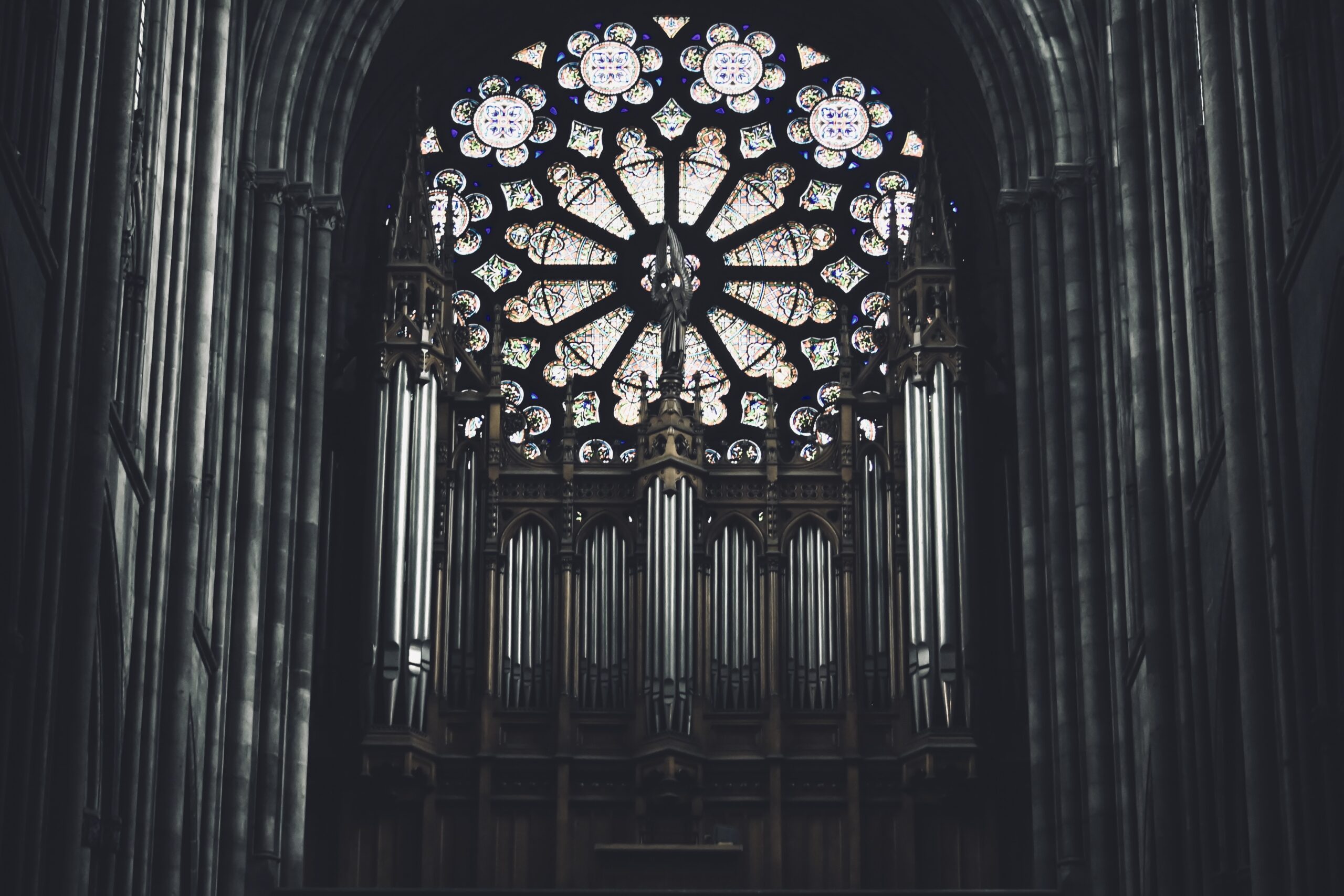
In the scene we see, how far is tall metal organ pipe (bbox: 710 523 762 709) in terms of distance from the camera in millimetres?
25516

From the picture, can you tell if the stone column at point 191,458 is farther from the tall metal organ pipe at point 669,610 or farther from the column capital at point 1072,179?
the column capital at point 1072,179

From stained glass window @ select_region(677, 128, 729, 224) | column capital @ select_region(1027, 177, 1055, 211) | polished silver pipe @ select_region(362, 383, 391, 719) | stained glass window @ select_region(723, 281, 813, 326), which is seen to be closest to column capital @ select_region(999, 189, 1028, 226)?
column capital @ select_region(1027, 177, 1055, 211)

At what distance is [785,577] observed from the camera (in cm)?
2589

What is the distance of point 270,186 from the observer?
80.2ft

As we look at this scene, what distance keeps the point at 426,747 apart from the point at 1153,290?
8247 millimetres

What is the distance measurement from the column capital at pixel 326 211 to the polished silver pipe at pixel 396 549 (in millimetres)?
1645

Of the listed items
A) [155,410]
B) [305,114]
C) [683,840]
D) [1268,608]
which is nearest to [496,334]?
[305,114]

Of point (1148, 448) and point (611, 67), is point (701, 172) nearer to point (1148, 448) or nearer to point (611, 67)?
point (611, 67)

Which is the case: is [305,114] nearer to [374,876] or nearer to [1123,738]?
[374,876]

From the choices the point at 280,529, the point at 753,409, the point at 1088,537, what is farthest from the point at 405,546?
the point at 1088,537

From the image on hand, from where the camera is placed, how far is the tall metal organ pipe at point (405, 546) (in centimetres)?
2458

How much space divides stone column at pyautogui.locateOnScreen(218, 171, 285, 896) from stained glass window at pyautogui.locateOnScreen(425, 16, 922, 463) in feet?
10.8

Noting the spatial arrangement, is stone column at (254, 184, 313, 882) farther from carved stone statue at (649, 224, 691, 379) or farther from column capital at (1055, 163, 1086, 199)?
column capital at (1055, 163, 1086, 199)

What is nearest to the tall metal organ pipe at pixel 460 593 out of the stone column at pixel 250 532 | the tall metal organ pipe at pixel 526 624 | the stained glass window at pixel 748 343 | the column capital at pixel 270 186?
the tall metal organ pipe at pixel 526 624
